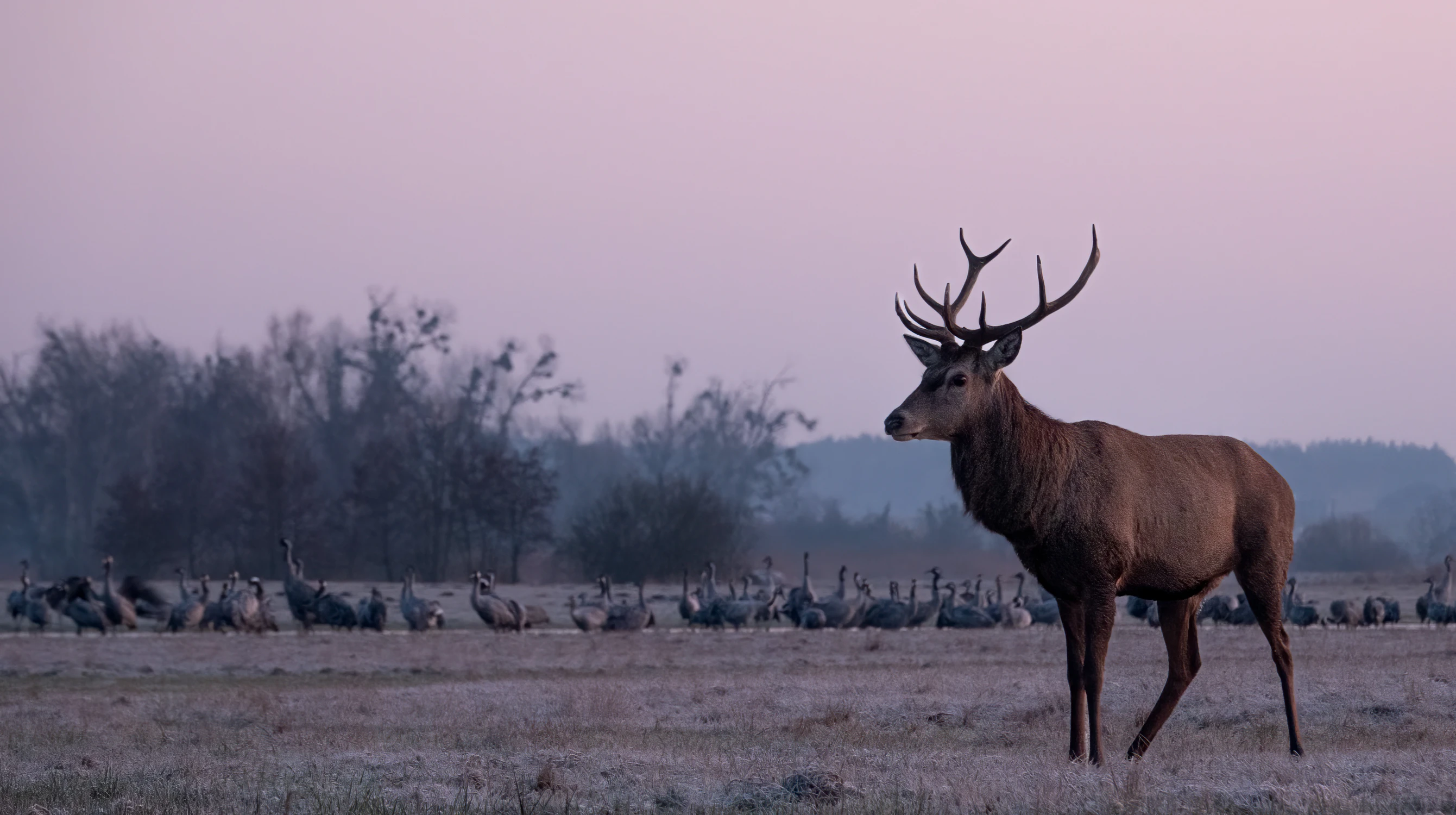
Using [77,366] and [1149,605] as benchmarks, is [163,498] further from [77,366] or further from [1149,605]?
[1149,605]

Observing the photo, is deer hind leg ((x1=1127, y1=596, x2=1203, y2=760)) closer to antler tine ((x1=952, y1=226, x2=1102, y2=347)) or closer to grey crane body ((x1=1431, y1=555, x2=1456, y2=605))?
antler tine ((x1=952, y1=226, x2=1102, y2=347))

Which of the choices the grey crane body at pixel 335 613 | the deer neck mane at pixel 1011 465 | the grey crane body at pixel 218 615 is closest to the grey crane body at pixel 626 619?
the grey crane body at pixel 335 613

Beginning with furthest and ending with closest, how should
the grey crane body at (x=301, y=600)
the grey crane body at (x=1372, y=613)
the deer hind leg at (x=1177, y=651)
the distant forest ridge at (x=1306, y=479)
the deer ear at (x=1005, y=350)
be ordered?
the distant forest ridge at (x=1306, y=479), the grey crane body at (x=1372, y=613), the grey crane body at (x=301, y=600), the deer hind leg at (x=1177, y=651), the deer ear at (x=1005, y=350)

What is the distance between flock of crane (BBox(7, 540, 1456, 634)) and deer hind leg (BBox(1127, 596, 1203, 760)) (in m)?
22.8

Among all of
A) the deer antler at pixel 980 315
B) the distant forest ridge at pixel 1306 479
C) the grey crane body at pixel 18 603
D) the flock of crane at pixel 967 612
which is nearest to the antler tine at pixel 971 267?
the deer antler at pixel 980 315

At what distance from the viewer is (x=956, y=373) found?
981 cm

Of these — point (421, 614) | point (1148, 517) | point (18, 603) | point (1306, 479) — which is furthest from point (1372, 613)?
point (1306, 479)

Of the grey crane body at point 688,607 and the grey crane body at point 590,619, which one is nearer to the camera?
the grey crane body at point 590,619

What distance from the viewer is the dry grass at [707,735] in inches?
314

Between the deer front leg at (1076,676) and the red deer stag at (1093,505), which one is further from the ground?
the red deer stag at (1093,505)

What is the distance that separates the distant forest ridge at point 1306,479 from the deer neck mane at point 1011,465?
10659cm

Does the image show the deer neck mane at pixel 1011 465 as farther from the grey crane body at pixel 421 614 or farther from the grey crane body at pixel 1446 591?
the grey crane body at pixel 1446 591

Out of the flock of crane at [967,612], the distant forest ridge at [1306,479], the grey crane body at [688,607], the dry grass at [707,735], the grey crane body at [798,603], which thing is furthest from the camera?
the distant forest ridge at [1306,479]

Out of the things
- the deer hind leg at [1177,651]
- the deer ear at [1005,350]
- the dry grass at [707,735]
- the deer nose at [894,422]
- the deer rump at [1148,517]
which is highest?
the deer ear at [1005,350]
